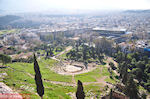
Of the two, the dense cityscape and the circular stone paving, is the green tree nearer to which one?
the dense cityscape

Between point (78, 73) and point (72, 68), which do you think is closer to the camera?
point (78, 73)

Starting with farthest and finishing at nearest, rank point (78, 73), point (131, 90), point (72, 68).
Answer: point (72, 68), point (78, 73), point (131, 90)

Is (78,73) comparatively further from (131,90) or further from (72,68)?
(131,90)

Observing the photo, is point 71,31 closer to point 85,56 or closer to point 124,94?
point 85,56

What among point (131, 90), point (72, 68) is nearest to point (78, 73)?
point (72, 68)

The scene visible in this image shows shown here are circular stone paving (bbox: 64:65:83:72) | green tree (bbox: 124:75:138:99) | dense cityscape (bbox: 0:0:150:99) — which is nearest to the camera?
dense cityscape (bbox: 0:0:150:99)

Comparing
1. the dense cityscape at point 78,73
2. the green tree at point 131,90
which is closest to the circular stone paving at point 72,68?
the dense cityscape at point 78,73

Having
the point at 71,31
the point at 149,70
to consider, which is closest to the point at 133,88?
the point at 149,70

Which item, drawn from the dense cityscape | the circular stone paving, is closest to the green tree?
the dense cityscape

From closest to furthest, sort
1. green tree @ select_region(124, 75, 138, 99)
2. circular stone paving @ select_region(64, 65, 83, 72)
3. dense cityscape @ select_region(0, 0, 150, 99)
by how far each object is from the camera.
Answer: dense cityscape @ select_region(0, 0, 150, 99) → green tree @ select_region(124, 75, 138, 99) → circular stone paving @ select_region(64, 65, 83, 72)

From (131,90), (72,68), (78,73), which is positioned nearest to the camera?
(131,90)

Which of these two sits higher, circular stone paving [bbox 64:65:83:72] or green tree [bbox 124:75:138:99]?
green tree [bbox 124:75:138:99]

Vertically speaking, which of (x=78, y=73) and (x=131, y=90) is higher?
(x=131, y=90)

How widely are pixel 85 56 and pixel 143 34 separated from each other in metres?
55.9
